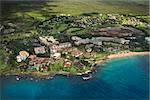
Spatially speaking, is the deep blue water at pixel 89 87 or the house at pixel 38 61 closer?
the deep blue water at pixel 89 87

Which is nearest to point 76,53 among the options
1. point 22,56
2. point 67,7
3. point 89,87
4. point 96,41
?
point 96,41

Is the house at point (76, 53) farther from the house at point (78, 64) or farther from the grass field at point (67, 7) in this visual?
the grass field at point (67, 7)

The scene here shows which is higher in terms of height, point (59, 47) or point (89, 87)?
point (59, 47)

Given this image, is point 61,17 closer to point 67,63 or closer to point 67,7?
point 67,7

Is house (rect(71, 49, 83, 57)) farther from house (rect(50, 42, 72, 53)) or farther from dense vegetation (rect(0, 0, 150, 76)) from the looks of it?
dense vegetation (rect(0, 0, 150, 76))

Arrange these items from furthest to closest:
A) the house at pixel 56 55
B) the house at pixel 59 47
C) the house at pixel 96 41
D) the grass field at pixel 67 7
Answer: the grass field at pixel 67 7 < the house at pixel 96 41 < the house at pixel 59 47 < the house at pixel 56 55

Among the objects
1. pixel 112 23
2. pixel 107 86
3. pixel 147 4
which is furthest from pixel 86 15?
pixel 107 86

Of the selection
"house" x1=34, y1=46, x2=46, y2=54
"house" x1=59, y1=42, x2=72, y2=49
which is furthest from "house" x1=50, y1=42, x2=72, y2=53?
"house" x1=34, y1=46, x2=46, y2=54

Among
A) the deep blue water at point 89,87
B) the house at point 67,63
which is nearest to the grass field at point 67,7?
the house at point 67,63

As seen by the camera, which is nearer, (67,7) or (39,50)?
(39,50)
